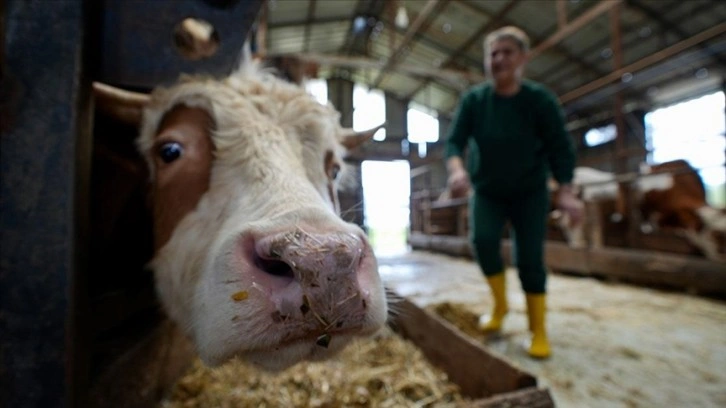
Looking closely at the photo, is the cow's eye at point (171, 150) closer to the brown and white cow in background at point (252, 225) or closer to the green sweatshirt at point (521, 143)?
the brown and white cow in background at point (252, 225)

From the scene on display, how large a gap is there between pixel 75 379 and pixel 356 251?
0.57 meters

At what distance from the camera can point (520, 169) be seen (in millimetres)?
2590

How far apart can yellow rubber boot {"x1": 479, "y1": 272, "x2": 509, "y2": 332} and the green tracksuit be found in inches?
2.7

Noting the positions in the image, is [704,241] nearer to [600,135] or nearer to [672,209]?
[672,209]

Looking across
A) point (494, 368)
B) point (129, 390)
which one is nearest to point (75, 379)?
point (129, 390)

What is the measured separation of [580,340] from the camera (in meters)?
2.75

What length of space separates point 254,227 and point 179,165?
1.81 ft

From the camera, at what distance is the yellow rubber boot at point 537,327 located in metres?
2.42

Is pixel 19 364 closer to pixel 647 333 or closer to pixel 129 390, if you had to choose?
pixel 129 390

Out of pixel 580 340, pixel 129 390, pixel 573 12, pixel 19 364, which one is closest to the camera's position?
pixel 19 364

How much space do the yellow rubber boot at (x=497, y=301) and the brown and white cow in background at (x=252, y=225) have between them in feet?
5.58

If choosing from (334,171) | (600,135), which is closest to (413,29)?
(334,171)

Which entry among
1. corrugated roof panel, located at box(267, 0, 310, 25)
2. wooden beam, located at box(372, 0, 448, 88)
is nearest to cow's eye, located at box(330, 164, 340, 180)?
corrugated roof panel, located at box(267, 0, 310, 25)

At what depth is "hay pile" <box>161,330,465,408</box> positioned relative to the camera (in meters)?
1.53
